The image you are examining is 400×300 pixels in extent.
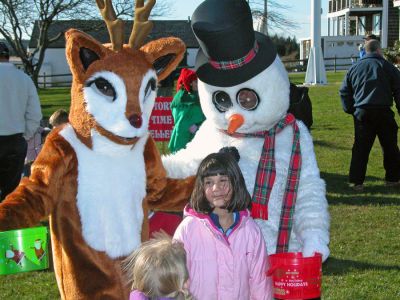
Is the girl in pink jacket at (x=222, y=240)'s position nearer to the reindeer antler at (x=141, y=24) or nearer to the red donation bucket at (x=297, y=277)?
the red donation bucket at (x=297, y=277)

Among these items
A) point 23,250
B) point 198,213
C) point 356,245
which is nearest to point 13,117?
point 356,245

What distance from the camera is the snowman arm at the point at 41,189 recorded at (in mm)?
2893

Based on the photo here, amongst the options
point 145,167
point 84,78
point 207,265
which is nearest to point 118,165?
point 145,167

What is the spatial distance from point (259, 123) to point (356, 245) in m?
3.00

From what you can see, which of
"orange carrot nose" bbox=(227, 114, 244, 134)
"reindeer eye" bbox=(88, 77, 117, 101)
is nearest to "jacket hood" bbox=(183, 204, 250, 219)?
"orange carrot nose" bbox=(227, 114, 244, 134)

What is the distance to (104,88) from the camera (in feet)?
10.2

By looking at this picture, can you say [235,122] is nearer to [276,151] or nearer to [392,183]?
[276,151]

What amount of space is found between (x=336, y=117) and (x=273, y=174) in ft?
40.1

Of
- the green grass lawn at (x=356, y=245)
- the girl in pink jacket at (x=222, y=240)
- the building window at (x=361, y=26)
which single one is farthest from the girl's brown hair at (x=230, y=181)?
the building window at (x=361, y=26)

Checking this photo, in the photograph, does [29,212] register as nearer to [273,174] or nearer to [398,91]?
[273,174]

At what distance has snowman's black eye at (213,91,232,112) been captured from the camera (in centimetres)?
354

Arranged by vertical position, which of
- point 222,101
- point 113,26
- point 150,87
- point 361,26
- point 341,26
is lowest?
point 222,101

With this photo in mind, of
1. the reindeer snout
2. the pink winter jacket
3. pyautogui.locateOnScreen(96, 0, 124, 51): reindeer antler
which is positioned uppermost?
pyautogui.locateOnScreen(96, 0, 124, 51): reindeer antler

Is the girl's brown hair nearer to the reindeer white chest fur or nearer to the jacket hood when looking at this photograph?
the jacket hood
